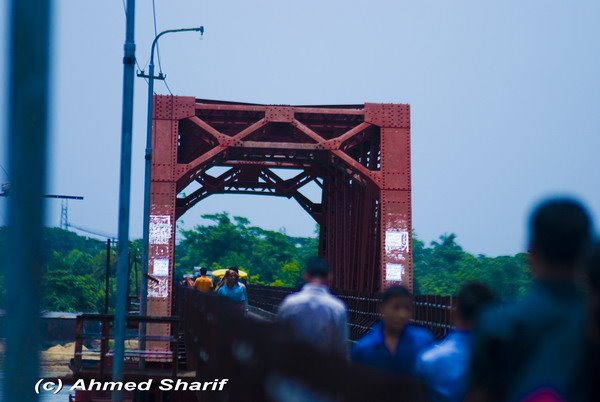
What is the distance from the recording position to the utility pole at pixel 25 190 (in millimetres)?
3867

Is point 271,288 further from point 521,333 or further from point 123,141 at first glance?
point 521,333

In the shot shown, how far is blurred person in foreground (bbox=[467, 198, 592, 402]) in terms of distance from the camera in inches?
137

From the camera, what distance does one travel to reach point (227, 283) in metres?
18.4

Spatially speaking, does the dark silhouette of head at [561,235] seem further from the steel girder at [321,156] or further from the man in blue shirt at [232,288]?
the steel girder at [321,156]

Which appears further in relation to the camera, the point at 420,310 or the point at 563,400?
the point at 420,310

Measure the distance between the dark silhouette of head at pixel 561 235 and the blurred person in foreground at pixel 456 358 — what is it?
1864 millimetres

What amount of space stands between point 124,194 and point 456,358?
1122 centimetres

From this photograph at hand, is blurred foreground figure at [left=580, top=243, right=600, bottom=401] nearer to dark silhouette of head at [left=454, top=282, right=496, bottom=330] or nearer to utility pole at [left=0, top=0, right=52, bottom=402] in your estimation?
dark silhouette of head at [left=454, top=282, right=496, bottom=330]

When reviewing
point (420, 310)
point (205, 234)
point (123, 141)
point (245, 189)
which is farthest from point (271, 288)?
point (205, 234)

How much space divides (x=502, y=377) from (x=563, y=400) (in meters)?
0.21

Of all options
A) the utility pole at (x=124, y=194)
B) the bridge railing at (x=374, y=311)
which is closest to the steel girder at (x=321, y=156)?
the bridge railing at (x=374, y=311)

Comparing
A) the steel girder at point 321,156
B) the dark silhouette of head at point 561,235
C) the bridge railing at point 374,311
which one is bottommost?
the bridge railing at point 374,311

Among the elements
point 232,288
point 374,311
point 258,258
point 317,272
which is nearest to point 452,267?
point 258,258

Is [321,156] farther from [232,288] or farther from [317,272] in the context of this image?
[317,272]
